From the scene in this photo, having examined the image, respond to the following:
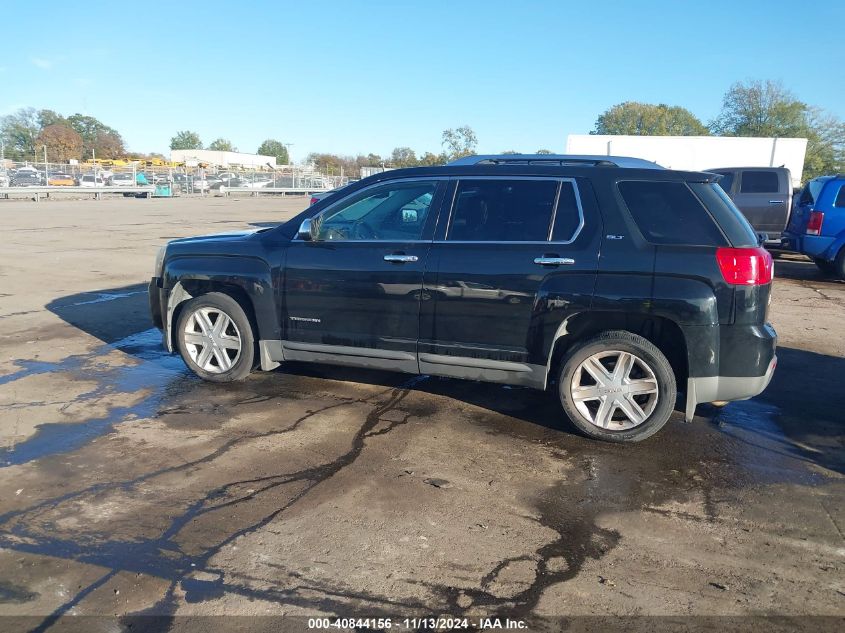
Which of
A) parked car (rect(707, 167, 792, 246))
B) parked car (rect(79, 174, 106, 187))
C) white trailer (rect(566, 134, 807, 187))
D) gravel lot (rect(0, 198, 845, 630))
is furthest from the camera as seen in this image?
parked car (rect(79, 174, 106, 187))

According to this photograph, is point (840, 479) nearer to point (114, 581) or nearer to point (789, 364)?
point (789, 364)

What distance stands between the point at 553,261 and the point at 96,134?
12788 centimetres

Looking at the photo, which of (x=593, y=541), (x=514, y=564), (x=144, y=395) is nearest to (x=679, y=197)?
(x=593, y=541)

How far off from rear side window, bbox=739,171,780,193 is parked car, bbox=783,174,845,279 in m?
1.91

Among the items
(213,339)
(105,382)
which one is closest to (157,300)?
(213,339)

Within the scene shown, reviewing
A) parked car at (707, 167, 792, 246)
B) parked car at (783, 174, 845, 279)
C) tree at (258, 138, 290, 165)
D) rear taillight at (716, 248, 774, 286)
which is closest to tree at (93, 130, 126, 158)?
tree at (258, 138, 290, 165)

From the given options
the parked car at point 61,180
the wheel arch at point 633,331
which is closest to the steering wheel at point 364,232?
the wheel arch at point 633,331

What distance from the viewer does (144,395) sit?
219 inches

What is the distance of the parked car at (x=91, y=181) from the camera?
43816 mm

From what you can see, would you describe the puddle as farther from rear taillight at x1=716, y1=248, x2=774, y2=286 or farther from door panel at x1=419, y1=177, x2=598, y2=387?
rear taillight at x1=716, y1=248, x2=774, y2=286

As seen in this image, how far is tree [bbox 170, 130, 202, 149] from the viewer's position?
149000 millimetres

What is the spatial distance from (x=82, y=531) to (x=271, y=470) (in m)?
1.11

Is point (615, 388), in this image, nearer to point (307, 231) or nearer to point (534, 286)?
point (534, 286)

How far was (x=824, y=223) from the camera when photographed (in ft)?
39.9
